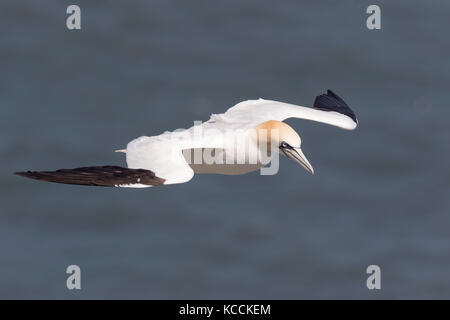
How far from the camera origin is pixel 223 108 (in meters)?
39.1

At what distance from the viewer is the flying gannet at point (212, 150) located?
23219 mm

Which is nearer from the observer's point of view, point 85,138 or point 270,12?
point 85,138

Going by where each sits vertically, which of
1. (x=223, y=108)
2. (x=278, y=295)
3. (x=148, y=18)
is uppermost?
(x=148, y=18)

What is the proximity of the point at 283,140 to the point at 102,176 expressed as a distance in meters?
4.27

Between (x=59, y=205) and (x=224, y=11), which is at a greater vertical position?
(x=224, y=11)

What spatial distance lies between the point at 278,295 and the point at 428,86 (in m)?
8.85

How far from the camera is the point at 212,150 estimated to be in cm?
2567

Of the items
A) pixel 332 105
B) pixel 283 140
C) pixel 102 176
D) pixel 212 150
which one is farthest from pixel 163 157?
pixel 332 105

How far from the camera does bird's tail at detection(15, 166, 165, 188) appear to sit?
883 inches

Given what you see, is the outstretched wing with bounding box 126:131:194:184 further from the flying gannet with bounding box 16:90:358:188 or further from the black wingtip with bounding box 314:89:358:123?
the black wingtip with bounding box 314:89:358:123

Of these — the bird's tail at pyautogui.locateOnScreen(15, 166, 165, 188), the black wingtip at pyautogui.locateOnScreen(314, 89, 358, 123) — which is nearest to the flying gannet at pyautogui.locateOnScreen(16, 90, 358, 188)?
the bird's tail at pyautogui.locateOnScreen(15, 166, 165, 188)

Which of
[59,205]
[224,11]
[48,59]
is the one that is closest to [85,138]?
[59,205]

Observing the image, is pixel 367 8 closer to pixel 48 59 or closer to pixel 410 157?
→ pixel 410 157

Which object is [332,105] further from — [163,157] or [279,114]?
[163,157]
